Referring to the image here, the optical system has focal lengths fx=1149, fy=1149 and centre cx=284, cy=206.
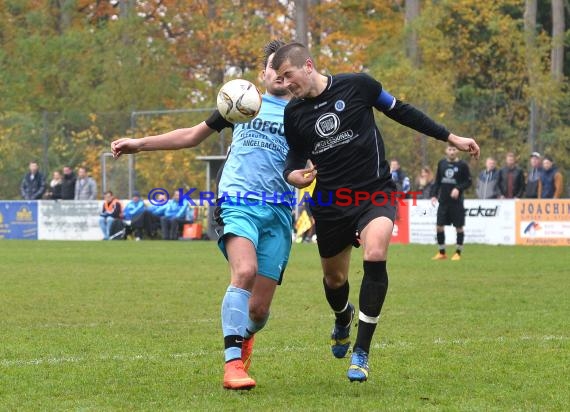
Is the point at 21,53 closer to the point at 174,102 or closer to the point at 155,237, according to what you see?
the point at 174,102

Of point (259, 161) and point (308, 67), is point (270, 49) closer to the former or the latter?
point (308, 67)

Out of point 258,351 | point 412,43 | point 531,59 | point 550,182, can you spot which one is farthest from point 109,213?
point 258,351

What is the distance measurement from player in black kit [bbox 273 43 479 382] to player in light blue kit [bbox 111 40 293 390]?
146 mm

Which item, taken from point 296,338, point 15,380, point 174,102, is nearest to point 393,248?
point 296,338

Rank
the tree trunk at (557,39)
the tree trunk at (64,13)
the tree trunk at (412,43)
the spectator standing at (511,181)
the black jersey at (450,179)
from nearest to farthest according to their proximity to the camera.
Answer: the black jersey at (450,179) → the spectator standing at (511,181) → the tree trunk at (557,39) → the tree trunk at (412,43) → the tree trunk at (64,13)

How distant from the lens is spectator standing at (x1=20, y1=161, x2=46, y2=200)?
3203 cm

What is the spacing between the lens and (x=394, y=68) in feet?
112

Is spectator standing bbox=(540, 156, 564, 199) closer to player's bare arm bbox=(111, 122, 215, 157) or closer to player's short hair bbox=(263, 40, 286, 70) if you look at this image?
player's short hair bbox=(263, 40, 286, 70)

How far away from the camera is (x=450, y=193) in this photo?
20.9 m

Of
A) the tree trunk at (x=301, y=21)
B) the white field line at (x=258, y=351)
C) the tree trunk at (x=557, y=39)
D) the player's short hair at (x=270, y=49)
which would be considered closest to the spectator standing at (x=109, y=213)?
the tree trunk at (x=301, y=21)

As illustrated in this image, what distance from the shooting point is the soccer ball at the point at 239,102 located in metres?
6.87

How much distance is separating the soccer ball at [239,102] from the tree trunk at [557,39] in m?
30.6

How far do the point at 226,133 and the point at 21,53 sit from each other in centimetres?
1473

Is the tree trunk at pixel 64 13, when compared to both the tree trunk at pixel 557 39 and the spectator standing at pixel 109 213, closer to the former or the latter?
the spectator standing at pixel 109 213
